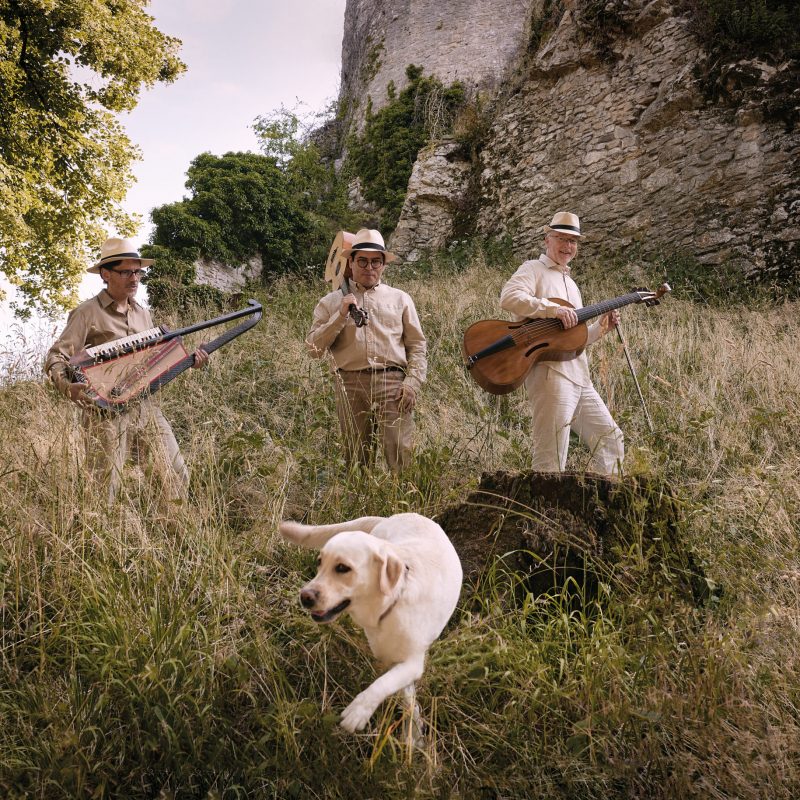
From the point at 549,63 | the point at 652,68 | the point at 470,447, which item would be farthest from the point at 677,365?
the point at 549,63

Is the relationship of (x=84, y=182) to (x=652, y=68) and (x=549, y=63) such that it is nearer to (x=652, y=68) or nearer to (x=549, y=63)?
(x=549, y=63)

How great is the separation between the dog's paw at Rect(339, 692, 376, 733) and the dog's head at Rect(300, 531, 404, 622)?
21 cm

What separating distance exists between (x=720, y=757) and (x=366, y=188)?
16820 millimetres

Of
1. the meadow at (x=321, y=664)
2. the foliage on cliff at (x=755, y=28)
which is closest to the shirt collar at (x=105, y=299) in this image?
the meadow at (x=321, y=664)

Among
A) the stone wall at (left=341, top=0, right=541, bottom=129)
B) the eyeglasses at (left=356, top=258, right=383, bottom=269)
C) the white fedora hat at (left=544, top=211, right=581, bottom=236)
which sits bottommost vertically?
the white fedora hat at (left=544, top=211, right=581, bottom=236)

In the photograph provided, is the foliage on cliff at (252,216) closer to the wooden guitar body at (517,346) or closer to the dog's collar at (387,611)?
the wooden guitar body at (517,346)

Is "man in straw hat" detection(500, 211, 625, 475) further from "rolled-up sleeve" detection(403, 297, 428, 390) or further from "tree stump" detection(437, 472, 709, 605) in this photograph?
"tree stump" detection(437, 472, 709, 605)

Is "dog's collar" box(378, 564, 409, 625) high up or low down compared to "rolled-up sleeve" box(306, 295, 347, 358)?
down

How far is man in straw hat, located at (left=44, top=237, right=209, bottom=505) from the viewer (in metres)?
3.11

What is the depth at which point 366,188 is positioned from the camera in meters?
17.2

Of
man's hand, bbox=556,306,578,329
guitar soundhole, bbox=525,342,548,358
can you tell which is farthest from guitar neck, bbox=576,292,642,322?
guitar soundhole, bbox=525,342,548,358

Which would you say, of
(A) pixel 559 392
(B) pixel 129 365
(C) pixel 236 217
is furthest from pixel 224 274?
(A) pixel 559 392

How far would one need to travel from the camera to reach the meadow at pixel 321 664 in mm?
1890

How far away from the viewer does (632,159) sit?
10.6 metres
